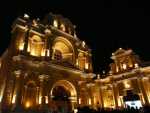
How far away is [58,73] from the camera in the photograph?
92.3 feet

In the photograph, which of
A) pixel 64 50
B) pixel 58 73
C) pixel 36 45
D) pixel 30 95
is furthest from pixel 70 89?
pixel 36 45

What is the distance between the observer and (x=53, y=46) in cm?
3034

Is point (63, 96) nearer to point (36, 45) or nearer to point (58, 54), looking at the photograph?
point (58, 54)

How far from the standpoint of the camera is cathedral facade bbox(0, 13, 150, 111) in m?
23.7

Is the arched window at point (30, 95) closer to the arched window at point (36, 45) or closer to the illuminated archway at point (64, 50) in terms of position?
the arched window at point (36, 45)

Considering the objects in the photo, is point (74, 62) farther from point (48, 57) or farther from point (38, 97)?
point (38, 97)

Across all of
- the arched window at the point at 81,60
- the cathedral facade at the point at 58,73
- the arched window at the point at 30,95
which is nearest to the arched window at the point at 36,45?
the cathedral facade at the point at 58,73

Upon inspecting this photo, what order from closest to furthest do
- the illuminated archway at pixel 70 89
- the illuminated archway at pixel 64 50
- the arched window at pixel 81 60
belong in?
the illuminated archway at pixel 70 89
the illuminated archway at pixel 64 50
the arched window at pixel 81 60

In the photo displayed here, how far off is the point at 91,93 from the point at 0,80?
1718 cm

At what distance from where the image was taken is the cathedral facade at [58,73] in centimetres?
2366

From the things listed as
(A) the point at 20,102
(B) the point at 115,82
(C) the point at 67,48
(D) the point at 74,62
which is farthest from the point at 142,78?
(A) the point at 20,102

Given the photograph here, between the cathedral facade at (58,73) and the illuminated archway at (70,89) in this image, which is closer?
the cathedral facade at (58,73)

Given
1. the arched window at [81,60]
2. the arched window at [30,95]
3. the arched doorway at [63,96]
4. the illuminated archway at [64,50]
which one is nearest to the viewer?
the arched window at [30,95]

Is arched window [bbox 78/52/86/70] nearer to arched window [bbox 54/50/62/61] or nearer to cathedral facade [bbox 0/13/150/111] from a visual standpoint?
cathedral facade [bbox 0/13/150/111]
